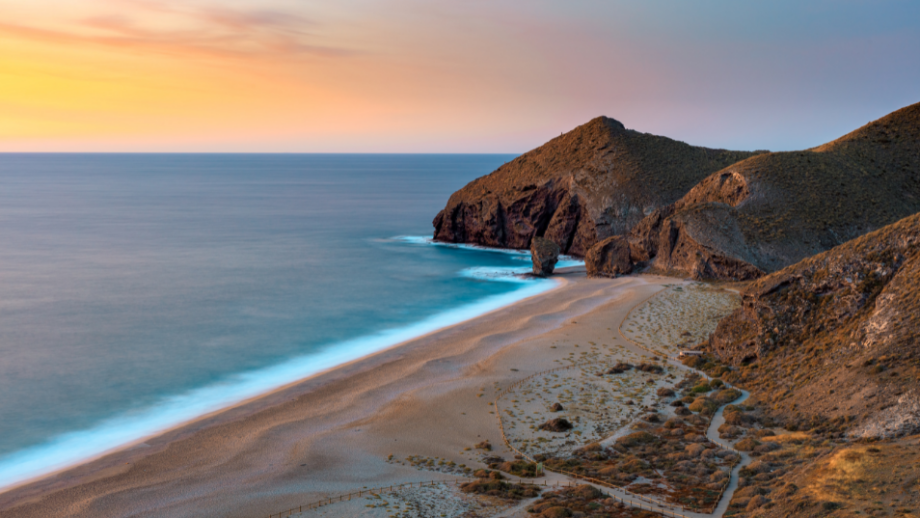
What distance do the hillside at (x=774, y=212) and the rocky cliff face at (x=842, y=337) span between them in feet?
57.4

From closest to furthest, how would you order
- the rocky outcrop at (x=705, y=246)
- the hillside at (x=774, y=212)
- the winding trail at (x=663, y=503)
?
the winding trail at (x=663, y=503)
the rocky outcrop at (x=705, y=246)
the hillside at (x=774, y=212)

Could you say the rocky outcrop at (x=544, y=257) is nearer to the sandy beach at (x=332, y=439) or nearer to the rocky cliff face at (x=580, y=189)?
the rocky cliff face at (x=580, y=189)

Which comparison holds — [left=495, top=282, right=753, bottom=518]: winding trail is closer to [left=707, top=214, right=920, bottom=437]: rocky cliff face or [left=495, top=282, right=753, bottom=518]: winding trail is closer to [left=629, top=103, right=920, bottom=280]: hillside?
[left=707, top=214, right=920, bottom=437]: rocky cliff face

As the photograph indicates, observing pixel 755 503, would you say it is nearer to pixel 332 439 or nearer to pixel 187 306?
pixel 332 439

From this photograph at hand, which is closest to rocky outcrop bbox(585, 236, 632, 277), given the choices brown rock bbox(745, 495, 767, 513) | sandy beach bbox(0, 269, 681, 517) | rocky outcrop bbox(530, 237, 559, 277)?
rocky outcrop bbox(530, 237, 559, 277)

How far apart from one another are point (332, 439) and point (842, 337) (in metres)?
16.1

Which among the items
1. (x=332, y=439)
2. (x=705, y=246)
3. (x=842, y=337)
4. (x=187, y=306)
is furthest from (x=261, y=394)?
(x=705, y=246)

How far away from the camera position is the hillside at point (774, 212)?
41125 millimetres

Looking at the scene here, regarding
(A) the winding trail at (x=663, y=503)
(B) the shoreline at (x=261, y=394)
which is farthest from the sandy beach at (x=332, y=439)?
(A) the winding trail at (x=663, y=503)

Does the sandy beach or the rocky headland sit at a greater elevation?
the rocky headland

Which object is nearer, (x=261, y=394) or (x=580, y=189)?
(x=261, y=394)

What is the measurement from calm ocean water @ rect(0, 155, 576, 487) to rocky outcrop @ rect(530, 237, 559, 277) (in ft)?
8.00

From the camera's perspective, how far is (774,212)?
4444cm

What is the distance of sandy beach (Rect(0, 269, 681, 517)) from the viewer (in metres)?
15.3
